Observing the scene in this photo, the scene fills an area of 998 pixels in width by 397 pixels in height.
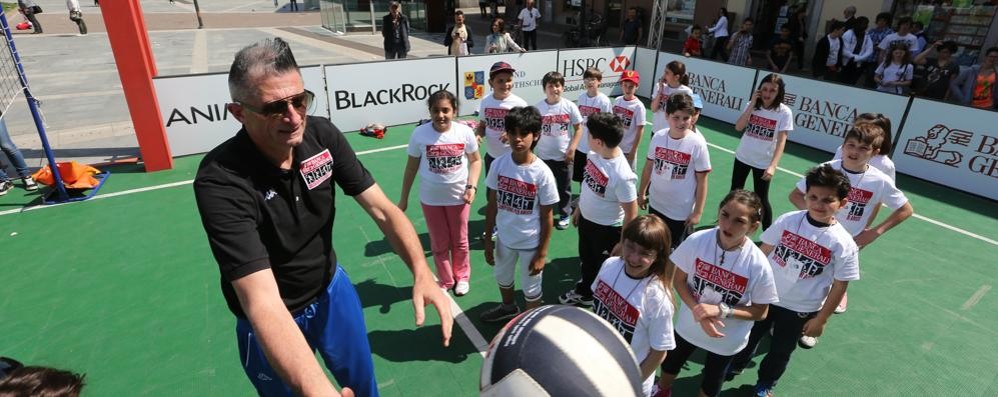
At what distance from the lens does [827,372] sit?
14.8 feet

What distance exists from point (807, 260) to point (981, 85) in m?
10.2

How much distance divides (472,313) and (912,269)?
5496mm

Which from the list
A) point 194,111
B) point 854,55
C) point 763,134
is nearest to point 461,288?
point 763,134

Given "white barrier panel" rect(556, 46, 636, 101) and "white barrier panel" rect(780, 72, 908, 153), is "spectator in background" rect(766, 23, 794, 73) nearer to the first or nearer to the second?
"white barrier panel" rect(780, 72, 908, 153)

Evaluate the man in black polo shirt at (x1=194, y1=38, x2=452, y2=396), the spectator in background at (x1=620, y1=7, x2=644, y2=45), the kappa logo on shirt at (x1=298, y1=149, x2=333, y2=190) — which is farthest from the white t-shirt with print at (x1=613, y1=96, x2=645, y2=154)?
the spectator in background at (x1=620, y1=7, x2=644, y2=45)

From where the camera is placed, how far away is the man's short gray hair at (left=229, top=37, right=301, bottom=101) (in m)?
2.03

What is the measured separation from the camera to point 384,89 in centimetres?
1157

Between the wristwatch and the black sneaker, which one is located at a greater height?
the wristwatch

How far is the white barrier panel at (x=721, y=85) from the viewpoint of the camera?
12.1 m

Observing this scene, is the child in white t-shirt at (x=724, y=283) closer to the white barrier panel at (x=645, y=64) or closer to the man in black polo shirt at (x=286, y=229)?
the man in black polo shirt at (x=286, y=229)

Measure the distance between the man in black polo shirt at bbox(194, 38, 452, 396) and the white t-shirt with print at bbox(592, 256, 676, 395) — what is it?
4.93ft

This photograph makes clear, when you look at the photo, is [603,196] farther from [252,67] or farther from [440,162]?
[252,67]

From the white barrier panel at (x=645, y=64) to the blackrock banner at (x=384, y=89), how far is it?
239 inches

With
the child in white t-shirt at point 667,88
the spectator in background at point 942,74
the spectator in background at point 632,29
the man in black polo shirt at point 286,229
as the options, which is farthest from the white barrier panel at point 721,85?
the man in black polo shirt at point 286,229
